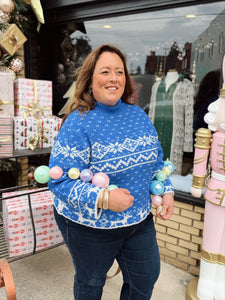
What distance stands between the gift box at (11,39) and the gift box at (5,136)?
37.6 inches

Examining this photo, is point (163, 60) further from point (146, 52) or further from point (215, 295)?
point (215, 295)

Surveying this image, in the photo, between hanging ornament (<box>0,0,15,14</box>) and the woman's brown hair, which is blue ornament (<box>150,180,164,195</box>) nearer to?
the woman's brown hair

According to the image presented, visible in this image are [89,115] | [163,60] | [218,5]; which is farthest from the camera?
[163,60]

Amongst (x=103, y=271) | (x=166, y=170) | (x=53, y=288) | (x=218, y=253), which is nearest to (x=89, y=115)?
(x=166, y=170)

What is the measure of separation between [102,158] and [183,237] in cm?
166

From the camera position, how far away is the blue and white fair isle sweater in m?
1.21

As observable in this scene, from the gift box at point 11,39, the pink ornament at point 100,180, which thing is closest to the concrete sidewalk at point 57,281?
the pink ornament at point 100,180

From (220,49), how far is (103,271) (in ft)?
6.32

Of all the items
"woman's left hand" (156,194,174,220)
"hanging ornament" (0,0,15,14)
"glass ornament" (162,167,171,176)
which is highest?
"hanging ornament" (0,0,15,14)

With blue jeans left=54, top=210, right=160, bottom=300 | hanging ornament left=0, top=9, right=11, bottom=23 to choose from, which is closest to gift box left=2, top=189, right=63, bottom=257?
blue jeans left=54, top=210, right=160, bottom=300

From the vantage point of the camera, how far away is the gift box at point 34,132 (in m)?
2.04

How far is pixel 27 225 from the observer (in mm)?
1941

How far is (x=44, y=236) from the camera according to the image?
2018mm

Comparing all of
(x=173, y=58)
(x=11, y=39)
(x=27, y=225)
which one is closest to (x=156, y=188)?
(x=27, y=225)
